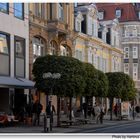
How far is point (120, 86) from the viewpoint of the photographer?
4053 centimetres

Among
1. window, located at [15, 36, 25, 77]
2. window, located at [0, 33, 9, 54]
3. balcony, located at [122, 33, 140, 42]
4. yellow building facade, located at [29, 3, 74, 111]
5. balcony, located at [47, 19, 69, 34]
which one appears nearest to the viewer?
window, located at [0, 33, 9, 54]

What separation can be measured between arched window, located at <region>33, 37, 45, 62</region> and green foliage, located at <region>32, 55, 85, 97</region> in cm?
976

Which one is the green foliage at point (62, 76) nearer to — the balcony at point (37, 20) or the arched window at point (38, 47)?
the balcony at point (37, 20)

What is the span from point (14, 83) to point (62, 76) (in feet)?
14.5

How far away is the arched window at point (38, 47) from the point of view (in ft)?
128

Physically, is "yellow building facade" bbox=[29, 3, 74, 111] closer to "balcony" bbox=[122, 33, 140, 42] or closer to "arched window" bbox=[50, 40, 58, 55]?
"arched window" bbox=[50, 40, 58, 55]

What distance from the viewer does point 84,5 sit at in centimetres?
5472

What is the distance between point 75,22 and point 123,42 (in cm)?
2443

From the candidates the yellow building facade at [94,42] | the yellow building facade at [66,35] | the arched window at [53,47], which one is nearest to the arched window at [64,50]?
the yellow building facade at [66,35]

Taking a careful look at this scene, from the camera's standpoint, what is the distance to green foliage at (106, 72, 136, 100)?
40.2 m

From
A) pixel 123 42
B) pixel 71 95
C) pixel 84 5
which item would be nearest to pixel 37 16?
pixel 71 95

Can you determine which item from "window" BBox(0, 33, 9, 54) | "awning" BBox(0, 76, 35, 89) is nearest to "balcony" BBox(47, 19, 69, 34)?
"awning" BBox(0, 76, 35, 89)

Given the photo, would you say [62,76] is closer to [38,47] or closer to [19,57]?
[19,57]

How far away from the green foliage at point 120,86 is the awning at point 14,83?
351 inches
